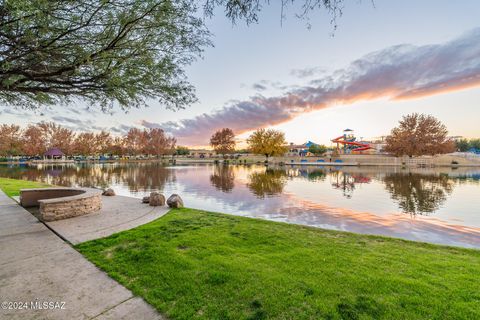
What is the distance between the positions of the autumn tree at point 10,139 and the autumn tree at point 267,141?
69.2 metres

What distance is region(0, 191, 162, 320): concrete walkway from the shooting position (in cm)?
309

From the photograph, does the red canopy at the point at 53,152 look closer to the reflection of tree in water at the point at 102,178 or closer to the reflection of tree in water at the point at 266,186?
the reflection of tree in water at the point at 102,178

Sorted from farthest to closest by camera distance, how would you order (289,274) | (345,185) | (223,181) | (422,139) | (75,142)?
(75,142) → (422,139) → (223,181) → (345,185) → (289,274)

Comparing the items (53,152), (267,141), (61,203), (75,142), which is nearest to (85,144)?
(75,142)

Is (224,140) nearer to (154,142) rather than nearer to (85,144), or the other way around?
(154,142)

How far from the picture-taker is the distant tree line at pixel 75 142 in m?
67.9

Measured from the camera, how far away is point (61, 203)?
7.79 meters

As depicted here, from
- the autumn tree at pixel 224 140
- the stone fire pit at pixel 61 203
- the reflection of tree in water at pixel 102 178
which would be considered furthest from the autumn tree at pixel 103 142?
the stone fire pit at pixel 61 203

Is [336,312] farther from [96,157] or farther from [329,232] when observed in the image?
[96,157]

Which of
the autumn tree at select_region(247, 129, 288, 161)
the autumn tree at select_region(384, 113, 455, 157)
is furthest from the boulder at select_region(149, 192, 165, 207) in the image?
the autumn tree at select_region(384, 113, 455, 157)

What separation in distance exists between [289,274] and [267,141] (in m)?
62.8

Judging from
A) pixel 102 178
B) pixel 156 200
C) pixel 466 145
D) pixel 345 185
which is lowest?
pixel 345 185

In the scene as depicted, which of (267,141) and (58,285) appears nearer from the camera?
(58,285)

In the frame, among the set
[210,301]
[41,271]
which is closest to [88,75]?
[41,271]
